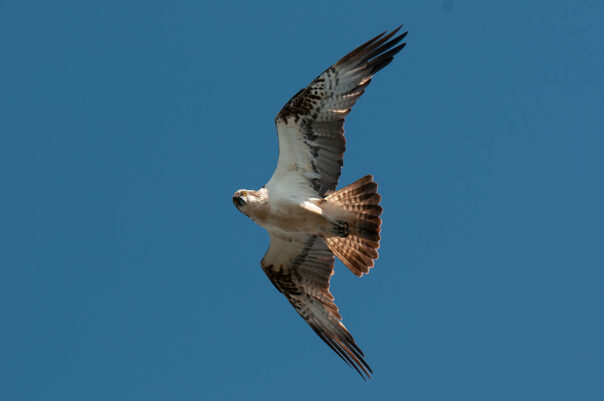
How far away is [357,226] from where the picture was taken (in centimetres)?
1123

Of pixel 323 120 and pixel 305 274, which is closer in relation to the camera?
pixel 323 120

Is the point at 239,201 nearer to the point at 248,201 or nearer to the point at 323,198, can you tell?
the point at 248,201

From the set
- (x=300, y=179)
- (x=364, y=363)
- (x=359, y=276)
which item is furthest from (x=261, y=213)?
(x=364, y=363)

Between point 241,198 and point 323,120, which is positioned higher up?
point 323,120

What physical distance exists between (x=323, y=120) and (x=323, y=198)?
0.98m

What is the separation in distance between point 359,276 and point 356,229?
627 millimetres

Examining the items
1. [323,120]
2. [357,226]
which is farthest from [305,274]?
[323,120]

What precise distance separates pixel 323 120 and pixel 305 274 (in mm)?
2184

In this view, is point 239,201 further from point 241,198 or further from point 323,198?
point 323,198

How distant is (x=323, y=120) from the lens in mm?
10945

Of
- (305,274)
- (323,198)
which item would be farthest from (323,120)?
(305,274)

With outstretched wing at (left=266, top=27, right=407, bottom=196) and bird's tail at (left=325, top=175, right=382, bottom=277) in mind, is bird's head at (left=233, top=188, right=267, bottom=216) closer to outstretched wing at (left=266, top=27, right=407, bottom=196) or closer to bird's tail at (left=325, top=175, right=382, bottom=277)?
outstretched wing at (left=266, top=27, right=407, bottom=196)

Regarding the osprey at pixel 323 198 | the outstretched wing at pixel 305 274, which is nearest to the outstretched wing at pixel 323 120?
the osprey at pixel 323 198

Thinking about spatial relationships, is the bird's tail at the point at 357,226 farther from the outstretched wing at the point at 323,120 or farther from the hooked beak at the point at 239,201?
the hooked beak at the point at 239,201
